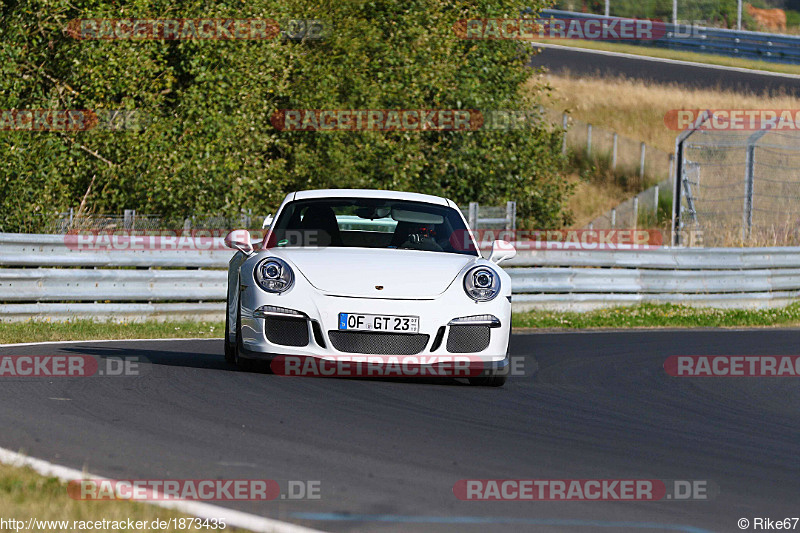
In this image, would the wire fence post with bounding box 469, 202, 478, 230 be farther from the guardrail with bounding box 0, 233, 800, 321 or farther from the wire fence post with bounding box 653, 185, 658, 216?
the wire fence post with bounding box 653, 185, 658, 216

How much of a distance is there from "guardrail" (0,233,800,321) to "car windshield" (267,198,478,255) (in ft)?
14.4

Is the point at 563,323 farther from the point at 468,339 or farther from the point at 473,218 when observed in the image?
the point at 468,339

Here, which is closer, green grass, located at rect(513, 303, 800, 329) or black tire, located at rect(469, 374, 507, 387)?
black tire, located at rect(469, 374, 507, 387)

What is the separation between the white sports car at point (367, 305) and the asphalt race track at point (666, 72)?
3156cm

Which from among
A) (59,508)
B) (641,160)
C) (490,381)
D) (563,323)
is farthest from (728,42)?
(59,508)

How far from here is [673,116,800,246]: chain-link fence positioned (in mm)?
23078

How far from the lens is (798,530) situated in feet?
14.8

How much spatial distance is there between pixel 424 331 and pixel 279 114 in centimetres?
1629

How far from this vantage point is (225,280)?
14258 millimetres

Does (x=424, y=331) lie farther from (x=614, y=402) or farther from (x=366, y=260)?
(x=614, y=402)

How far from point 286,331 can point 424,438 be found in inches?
80.0

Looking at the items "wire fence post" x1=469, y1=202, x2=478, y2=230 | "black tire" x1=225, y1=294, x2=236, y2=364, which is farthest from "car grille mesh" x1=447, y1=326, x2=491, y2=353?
"wire fence post" x1=469, y1=202, x2=478, y2=230

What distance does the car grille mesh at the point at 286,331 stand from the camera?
26.3 ft

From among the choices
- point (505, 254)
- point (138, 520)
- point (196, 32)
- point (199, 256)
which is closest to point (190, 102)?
point (196, 32)
